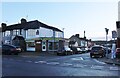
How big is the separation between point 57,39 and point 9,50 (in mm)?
28445

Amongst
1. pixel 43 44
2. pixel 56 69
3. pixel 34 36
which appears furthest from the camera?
pixel 34 36

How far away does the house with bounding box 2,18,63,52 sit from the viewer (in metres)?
68.6

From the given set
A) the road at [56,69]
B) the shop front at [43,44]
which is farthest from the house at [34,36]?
the road at [56,69]

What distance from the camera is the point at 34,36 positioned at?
2771 inches

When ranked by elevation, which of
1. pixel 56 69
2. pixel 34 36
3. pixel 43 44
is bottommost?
pixel 56 69

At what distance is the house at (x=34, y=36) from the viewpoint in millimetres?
68625

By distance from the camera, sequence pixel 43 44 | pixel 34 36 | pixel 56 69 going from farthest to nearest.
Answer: pixel 34 36
pixel 43 44
pixel 56 69

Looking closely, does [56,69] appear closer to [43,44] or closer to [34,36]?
[43,44]

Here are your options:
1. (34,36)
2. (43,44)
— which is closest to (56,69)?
(43,44)

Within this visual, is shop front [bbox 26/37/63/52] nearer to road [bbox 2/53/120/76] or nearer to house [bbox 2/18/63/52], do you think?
house [bbox 2/18/63/52]

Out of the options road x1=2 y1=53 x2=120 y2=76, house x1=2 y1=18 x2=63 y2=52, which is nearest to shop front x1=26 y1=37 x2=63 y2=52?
house x1=2 y1=18 x2=63 y2=52

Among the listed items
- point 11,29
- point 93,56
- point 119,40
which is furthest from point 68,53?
point 11,29

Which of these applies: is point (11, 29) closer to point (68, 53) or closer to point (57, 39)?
point (57, 39)

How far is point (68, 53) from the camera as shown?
54062 mm
